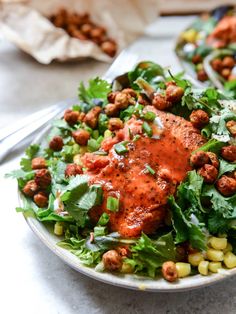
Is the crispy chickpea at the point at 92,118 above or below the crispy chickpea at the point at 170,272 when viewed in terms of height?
above

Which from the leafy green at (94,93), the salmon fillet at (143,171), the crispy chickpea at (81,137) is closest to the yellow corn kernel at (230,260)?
the salmon fillet at (143,171)

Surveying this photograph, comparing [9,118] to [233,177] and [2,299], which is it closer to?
[2,299]

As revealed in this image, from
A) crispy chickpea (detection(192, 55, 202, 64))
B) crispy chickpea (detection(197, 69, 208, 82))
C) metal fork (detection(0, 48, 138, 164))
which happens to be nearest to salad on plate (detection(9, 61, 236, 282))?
metal fork (detection(0, 48, 138, 164))

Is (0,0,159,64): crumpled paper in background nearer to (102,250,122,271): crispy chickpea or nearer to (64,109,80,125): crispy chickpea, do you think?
(64,109,80,125): crispy chickpea

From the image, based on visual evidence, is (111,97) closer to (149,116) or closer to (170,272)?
(149,116)

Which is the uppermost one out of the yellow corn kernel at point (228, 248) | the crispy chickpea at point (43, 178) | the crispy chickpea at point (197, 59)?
the crispy chickpea at point (43, 178)

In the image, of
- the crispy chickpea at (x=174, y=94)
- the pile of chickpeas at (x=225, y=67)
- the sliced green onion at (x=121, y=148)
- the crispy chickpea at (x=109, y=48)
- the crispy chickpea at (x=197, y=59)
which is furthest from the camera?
the crispy chickpea at (x=109, y=48)

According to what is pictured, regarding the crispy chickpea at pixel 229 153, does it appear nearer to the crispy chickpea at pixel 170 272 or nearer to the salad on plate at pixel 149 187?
the salad on plate at pixel 149 187

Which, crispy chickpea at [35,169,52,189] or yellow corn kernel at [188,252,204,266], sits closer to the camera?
yellow corn kernel at [188,252,204,266]
